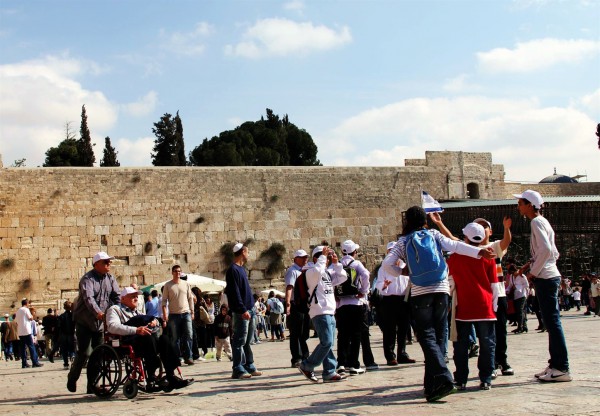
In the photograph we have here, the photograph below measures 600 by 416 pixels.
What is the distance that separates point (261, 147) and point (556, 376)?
43215mm

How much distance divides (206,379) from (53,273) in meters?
17.1

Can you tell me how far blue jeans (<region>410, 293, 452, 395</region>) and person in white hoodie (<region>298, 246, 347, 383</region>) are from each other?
4.12ft

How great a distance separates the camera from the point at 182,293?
10.7m

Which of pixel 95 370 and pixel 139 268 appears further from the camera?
pixel 139 268

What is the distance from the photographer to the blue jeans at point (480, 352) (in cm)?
648

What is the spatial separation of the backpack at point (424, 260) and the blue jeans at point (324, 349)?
5.27 feet

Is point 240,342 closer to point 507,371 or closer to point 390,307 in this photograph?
point 390,307

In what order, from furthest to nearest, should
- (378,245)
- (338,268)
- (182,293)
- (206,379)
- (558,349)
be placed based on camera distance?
(378,245)
(182,293)
(206,379)
(338,268)
(558,349)

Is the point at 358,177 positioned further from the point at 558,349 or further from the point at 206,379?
the point at 558,349

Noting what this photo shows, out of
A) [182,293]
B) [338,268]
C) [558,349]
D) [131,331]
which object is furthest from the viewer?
[182,293]

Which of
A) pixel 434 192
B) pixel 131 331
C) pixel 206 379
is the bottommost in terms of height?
pixel 206 379

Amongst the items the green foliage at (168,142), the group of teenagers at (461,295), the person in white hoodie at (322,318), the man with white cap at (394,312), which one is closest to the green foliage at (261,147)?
the green foliage at (168,142)

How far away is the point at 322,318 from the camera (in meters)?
7.84

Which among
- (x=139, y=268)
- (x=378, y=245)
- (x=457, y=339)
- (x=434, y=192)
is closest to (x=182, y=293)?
(x=457, y=339)
